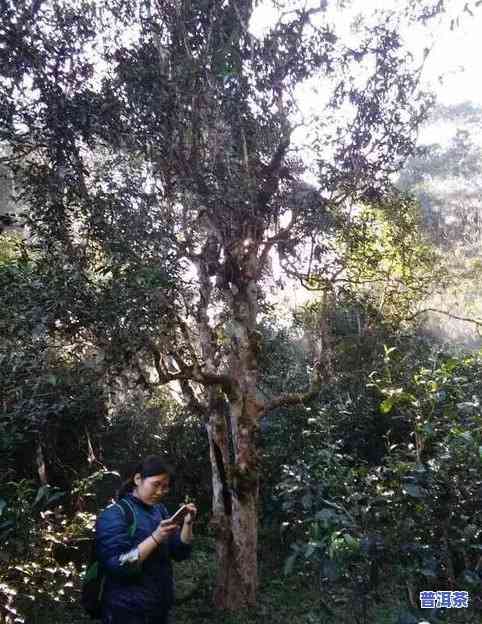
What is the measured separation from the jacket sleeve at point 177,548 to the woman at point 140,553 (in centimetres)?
5

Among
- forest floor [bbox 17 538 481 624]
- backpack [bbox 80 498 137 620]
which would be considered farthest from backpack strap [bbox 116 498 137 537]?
forest floor [bbox 17 538 481 624]

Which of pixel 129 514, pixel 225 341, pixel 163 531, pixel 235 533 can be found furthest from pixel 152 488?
pixel 225 341

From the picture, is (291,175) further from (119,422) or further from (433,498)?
(119,422)

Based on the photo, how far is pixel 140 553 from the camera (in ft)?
8.61

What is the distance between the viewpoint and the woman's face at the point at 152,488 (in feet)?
→ 9.53

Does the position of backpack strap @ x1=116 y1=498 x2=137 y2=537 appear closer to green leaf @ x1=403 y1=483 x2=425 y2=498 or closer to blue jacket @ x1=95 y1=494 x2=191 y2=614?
blue jacket @ x1=95 y1=494 x2=191 y2=614

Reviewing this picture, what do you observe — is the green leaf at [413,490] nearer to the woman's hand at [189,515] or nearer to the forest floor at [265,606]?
the woman's hand at [189,515]

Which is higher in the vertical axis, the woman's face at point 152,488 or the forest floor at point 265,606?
the woman's face at point 152,488

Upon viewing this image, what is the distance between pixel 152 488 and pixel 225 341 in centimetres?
450
